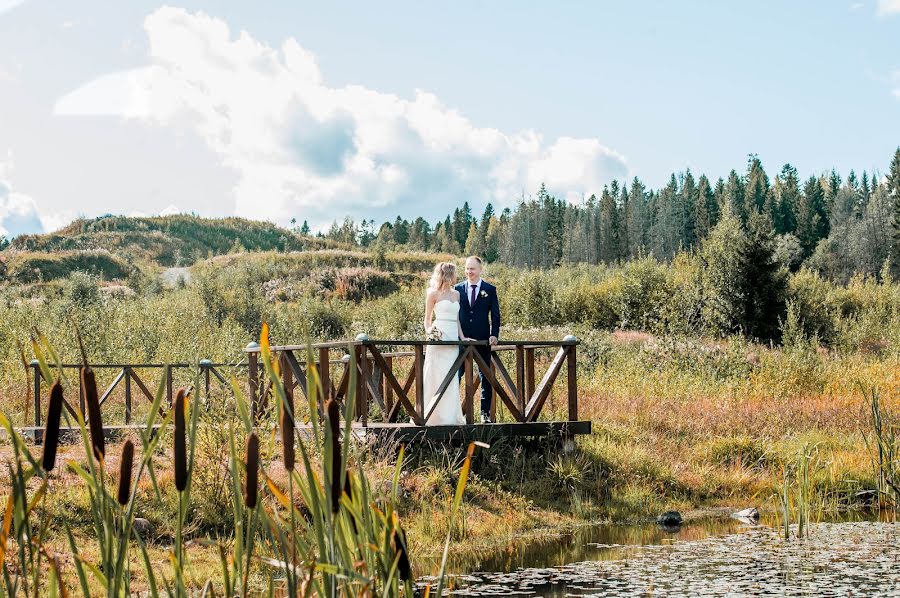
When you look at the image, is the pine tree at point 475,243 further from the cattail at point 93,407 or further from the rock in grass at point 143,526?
the cattail at point 93,407

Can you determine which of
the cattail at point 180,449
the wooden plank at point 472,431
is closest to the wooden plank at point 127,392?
the wooden plank at point 472,431

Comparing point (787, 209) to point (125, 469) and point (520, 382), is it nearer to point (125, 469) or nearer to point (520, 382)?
point (520, 382)

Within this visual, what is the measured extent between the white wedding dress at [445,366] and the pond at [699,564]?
1.90 metres

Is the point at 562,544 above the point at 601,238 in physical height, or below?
below

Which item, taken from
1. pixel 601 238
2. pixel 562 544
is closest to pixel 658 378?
pixel 562 544

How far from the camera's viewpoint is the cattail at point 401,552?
1.52m

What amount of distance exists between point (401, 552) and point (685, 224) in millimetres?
85670

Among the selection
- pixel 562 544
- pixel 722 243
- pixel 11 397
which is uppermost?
pixel 722 243

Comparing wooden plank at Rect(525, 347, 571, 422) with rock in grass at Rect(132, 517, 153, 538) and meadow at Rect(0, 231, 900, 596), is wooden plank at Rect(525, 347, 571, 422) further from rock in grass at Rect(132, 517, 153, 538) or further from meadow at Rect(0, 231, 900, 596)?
rock in grass at Rect(132, 517, 153, 538)

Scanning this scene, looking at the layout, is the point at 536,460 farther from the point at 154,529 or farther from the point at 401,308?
the point at 401,308

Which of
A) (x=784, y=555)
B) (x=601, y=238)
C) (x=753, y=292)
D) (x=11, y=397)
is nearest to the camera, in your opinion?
(x=784, y=555)

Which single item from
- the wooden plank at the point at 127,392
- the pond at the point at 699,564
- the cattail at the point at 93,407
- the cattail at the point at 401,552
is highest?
the cattail at the point at 93,407

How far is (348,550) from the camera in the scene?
158 centimetres

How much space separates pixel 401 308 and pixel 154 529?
60.4 feet
